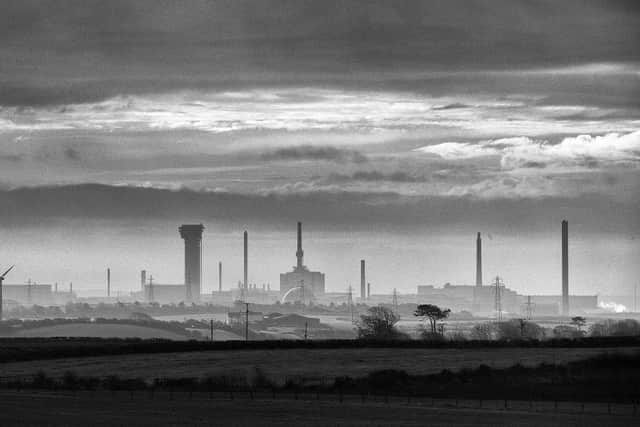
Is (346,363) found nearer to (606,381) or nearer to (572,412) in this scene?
(606,381)

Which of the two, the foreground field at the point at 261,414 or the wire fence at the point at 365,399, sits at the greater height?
the foreground field at the point at 261,414

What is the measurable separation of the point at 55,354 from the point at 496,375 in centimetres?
6835

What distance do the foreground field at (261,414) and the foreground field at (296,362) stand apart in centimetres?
2664

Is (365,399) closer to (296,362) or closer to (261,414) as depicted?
(261,414)

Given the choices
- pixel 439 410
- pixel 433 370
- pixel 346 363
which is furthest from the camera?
pixel 346 363

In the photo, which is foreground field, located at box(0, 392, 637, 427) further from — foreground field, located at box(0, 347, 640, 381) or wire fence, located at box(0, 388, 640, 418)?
foreground field, located at box(0, 347, 640, 381)

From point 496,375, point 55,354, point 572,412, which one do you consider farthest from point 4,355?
point 572,412

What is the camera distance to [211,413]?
92250 millimetres

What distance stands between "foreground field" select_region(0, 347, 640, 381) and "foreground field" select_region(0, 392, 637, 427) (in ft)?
87.4

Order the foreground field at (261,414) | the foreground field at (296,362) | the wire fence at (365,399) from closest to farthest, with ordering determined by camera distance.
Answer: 1. the foreground field at (261,414)
2. the wire fence at (365,399)
3. the foreground field at (296,362)

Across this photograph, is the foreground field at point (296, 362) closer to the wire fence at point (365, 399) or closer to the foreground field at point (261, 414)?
the wire fence at point (365, 399)

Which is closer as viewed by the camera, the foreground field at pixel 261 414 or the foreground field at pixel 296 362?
the foreground field at pixel 261 414

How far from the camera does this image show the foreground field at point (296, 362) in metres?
136

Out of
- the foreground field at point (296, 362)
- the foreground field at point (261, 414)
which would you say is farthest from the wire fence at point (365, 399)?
the foreground field at point (296, 362)
